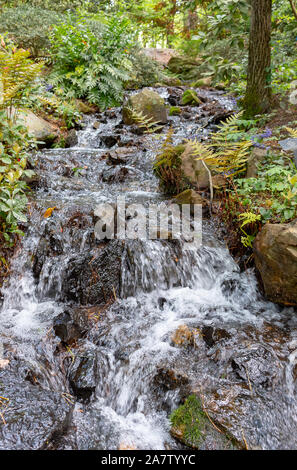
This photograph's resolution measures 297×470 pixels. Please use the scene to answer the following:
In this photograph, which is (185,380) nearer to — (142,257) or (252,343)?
(252,343)

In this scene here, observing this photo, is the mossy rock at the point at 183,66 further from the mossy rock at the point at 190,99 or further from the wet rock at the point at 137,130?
the wet rock at the point at 137,130

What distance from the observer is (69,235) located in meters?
3.99

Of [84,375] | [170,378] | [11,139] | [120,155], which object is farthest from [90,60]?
[170,378]

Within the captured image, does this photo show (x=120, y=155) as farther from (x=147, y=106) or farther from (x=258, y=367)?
(x=258, y=367)

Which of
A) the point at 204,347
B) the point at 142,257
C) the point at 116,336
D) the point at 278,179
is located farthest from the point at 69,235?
the point at 278,179

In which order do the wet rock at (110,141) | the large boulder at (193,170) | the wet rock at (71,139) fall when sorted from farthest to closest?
the wet rock at (110,141), the wet rock at (71,139), the large boulder at (193,170)

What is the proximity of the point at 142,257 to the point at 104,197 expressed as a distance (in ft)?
5.97

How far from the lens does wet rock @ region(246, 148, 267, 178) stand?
4.18 meters

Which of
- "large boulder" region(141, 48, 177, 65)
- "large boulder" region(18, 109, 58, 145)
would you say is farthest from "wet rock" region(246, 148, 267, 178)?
"large boulder" region(141, 48, 177, 65)

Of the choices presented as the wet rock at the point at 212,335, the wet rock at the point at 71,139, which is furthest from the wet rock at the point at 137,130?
the wet rock at the point at 212,335

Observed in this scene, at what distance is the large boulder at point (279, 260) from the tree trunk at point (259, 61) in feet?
11.2

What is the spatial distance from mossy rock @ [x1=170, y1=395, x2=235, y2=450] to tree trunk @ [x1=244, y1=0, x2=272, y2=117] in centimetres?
519

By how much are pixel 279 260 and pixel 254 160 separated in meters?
1.82

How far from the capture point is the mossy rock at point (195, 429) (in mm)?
2008
